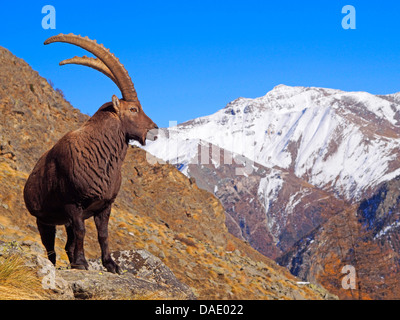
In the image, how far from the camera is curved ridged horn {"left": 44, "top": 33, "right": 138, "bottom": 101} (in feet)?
29.5

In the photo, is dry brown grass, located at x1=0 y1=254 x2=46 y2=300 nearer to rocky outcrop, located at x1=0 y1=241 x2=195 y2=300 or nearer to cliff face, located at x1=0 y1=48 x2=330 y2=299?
rocky outcrop, located at x1=0 y1=241 x2=195 y2=300

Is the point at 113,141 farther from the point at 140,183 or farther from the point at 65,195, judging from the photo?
the point at 140,183

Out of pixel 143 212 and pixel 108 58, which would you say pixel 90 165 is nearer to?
pixel 108 58

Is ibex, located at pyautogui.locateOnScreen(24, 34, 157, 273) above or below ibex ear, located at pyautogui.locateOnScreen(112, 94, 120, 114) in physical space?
below

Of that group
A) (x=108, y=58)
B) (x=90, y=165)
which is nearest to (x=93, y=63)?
(x=108, y=58)

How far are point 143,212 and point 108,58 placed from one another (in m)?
22.8

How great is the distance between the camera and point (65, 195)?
28.5ft

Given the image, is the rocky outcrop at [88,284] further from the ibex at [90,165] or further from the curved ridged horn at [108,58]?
the curved ridged horn at [108,58]

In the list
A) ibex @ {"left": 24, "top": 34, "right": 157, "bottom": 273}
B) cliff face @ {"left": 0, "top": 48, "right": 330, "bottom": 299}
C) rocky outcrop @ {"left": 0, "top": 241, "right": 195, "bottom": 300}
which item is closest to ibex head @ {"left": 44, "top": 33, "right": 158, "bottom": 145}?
ibex @ {"left": 24, "top": 34, "right": 157, "bottom": 273}

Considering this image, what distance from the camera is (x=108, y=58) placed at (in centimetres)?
899

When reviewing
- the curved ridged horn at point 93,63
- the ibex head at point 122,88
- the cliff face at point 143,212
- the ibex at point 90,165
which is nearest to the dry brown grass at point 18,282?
the ibex at point 90,165

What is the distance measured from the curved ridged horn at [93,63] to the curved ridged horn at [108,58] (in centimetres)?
10
